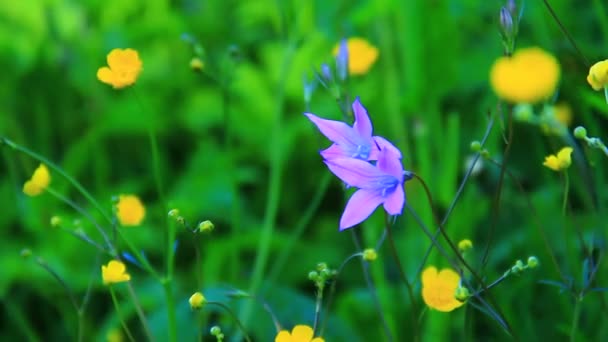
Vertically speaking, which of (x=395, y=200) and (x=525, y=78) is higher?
(x=525, y=78)

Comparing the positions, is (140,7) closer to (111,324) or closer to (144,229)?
(144,229)

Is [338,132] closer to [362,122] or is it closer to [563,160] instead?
[362,122]

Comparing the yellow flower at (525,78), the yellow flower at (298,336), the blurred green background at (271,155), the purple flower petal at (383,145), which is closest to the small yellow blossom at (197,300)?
the yellow flower at (298,336)

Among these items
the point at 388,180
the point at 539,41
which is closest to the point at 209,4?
the point at 539,41

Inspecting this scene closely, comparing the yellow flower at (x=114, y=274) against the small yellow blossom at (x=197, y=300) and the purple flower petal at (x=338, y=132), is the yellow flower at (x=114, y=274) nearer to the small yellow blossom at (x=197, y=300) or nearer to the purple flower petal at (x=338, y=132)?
the small yellow blossom at (x=197, y=300)

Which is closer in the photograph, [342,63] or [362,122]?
[362,122]

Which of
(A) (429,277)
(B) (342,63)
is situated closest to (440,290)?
(A) (429,277)

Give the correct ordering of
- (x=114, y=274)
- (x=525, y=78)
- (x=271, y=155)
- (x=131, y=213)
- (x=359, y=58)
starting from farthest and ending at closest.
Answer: (x=271, y=155), (x=359, y=58), (x=131, y=213), (x=114, y=274), (x=525, y=78)
